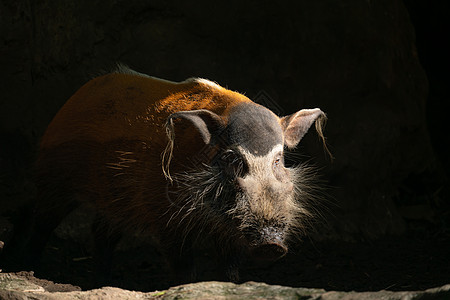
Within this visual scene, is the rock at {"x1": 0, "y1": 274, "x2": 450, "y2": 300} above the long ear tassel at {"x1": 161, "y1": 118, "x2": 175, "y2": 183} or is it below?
below

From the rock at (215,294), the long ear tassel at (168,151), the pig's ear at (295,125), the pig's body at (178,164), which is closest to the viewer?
the rock at (215,294)

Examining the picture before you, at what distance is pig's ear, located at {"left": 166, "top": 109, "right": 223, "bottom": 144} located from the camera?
378 centimetres

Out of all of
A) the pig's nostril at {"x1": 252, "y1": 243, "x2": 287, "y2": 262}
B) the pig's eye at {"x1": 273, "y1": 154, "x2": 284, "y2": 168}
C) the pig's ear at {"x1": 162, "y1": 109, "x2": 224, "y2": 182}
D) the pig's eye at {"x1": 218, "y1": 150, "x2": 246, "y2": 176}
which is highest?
the pig's ear at {"x1": 162, "y1": 109, "x2": 224, "y2": 182}

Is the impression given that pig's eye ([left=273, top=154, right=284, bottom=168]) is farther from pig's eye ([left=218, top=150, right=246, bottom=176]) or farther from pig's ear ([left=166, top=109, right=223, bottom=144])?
pig's ear ([left=166, top=109, right=223, bottom=144])

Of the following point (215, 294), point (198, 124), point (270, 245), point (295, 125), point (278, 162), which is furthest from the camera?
point (295, 125)

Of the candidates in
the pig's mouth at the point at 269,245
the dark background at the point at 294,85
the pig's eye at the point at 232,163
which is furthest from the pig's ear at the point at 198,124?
the dark background at the point at 294,85

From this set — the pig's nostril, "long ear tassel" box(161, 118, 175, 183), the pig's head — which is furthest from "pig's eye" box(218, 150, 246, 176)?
the pig's nostril

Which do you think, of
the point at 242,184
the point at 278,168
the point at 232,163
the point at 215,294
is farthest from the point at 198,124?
the point at 215,294

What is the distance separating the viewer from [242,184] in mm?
3658

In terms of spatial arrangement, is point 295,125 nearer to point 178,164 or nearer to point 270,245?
point 178,164

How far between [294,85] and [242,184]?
223 cm

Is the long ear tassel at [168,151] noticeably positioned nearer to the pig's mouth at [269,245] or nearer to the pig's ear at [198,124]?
the pig's ear at [198,124]

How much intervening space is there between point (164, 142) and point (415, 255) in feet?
8.58

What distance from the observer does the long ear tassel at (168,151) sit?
12.5 ft
